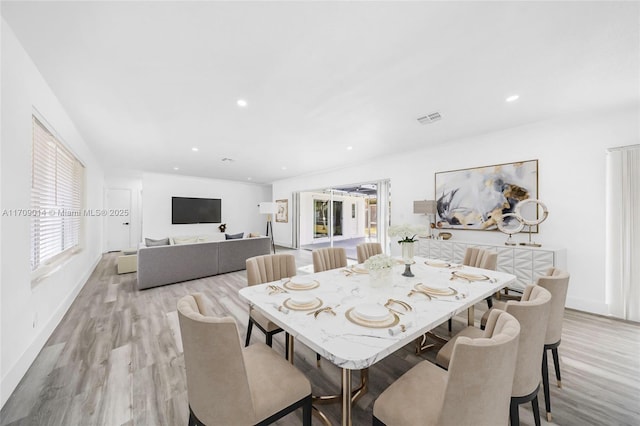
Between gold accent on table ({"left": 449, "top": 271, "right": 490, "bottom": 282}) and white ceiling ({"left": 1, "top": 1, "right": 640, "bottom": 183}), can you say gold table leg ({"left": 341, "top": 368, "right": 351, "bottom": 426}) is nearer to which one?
gold accent on table ({"left": 449, "top": 271, "right": 490, "bottom": 282})

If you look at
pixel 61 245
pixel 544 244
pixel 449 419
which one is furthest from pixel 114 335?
pixel 544 244

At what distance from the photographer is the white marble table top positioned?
97 centimetres

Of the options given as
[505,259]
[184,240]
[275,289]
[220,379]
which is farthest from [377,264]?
[184,240]

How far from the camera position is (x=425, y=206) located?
169 inches

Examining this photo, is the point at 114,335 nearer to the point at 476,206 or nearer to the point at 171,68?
the point at 171,68

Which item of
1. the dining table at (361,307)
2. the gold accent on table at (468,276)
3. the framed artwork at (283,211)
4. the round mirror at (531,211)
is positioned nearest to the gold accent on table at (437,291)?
the dining table at (361,307)

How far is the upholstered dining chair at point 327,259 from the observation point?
2.62 metres

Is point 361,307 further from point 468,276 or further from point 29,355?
point 29,355

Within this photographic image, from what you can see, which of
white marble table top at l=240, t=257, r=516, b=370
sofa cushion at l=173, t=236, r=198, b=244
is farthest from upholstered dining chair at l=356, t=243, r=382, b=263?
sofa cushion at l=173, t=236, r=198, b=244

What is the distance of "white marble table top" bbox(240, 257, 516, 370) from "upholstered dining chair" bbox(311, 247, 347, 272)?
497 millimetres

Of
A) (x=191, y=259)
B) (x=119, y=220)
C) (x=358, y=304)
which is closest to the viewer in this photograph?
(x=358, y=304)

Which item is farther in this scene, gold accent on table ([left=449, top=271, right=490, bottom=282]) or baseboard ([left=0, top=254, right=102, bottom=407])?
gold accent on table ([left=449, top=271, right=490, bottom=282])

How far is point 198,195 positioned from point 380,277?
7861mm

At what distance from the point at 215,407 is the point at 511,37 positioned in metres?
2.90
